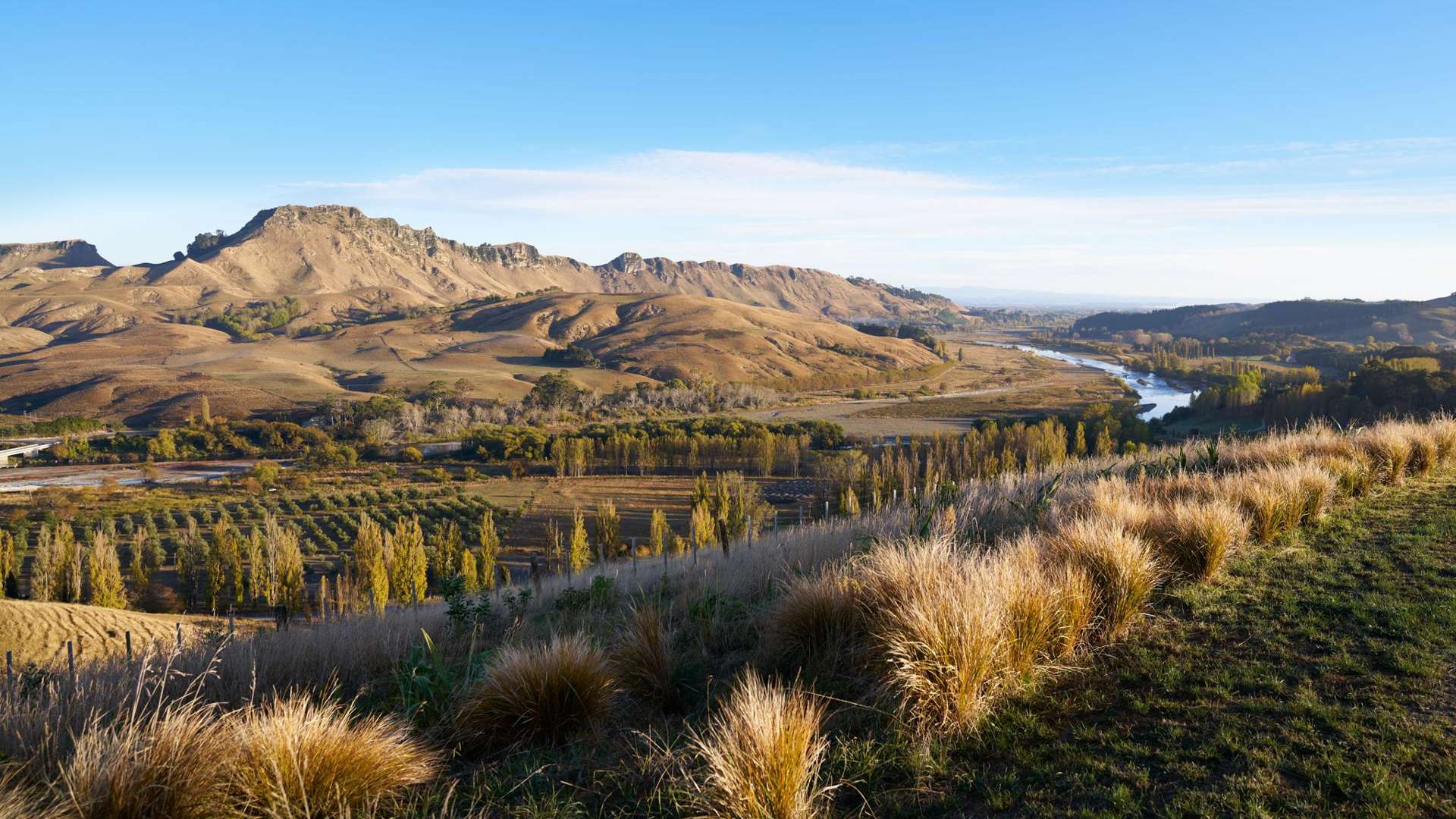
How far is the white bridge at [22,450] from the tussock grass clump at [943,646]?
113549 mm

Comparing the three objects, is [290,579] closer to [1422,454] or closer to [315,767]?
[315,767]

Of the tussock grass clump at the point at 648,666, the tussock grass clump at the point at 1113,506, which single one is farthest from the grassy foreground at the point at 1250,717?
the tussock grass clump at the point at 648,666

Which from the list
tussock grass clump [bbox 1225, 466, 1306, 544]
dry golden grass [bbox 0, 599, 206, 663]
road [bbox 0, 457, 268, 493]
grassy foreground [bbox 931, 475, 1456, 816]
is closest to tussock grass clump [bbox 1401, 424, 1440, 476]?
tussock grass clump [bbox 1225, 466, 1306, 544]

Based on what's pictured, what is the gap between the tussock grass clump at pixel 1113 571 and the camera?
604 cm

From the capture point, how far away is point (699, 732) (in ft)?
14.8

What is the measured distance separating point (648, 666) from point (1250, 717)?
3.65 m

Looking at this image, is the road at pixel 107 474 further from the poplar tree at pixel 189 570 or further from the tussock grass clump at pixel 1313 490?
the tussock grass clump at pixel 1313 490

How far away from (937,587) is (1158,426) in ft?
262

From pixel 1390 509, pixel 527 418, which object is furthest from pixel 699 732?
pixel 527 418

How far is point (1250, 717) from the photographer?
15.0 ft

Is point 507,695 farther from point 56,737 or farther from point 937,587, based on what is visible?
point 937,587

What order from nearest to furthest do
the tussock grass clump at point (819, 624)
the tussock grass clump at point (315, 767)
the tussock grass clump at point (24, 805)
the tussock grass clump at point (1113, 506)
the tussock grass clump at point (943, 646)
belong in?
the tussock grass clump at point (24, 805) < the tussock grass clump at point (315, 767) < the tussock grass clump at point (943, 646) < the tussock grass clump at point (819, 624) < the tussock grass clump at point (1113, 506)

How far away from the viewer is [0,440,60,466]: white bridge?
87.2m

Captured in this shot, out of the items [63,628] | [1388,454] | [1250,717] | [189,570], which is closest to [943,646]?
[1250,717]
